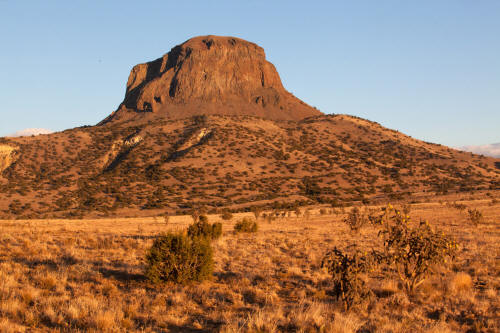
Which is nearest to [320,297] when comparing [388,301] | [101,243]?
[388,301]

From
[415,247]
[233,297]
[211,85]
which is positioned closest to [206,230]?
[233,297]

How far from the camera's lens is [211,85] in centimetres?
12475

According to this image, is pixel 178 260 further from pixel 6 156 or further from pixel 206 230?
pixel 6 156

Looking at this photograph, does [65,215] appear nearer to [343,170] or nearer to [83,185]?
[83,185]

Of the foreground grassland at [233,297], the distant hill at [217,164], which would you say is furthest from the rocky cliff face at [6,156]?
the foreground grassland at [233,297]

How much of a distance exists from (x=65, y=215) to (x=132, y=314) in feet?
162

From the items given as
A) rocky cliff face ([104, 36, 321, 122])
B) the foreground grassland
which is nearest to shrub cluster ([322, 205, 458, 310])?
the foreground grassland

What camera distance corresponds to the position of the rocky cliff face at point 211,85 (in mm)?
118250

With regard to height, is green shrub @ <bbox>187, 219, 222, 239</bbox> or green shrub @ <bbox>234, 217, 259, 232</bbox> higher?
green shrub @ <bbox>187, 219, 222, 239</bbox>

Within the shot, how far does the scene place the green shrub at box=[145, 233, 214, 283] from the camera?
10867 millimetres

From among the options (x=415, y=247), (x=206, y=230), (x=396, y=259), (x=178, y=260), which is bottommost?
(x=206, y=230)

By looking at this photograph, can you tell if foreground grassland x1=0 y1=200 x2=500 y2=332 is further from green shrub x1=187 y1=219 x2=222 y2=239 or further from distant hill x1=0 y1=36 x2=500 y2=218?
distant hill x1=0 y1=36 x2=500 y2=218

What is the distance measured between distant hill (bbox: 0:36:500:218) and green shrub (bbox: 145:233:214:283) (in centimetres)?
4270

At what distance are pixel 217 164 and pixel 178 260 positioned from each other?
63.0 m
